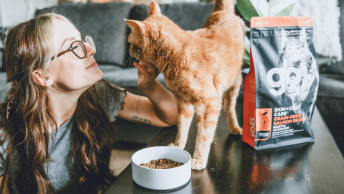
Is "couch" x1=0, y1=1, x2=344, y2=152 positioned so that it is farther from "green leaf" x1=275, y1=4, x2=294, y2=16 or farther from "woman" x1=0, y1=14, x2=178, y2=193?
"green leaf" x1=275, y1=4, x2=294, y2=16

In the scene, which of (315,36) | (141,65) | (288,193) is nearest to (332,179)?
(288,193)

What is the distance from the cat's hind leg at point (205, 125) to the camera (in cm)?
73

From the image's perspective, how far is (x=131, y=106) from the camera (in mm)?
1164

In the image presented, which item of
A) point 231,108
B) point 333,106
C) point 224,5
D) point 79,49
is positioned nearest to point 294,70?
point 231,108

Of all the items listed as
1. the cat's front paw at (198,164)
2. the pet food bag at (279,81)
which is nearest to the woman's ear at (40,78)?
the cat's front paw at (198,164)

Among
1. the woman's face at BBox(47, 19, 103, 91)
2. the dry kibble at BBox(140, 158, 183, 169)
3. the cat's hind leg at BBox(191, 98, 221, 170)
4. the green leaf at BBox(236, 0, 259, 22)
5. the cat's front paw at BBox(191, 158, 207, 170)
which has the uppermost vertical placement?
the green leaf at BBox(236, 0, 259, 22)

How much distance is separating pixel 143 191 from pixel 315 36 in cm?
178

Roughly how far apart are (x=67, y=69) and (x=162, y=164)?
473 mm

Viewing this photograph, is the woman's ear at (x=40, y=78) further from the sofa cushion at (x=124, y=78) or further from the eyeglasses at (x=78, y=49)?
the sofa cushion at (x=124, y=78)

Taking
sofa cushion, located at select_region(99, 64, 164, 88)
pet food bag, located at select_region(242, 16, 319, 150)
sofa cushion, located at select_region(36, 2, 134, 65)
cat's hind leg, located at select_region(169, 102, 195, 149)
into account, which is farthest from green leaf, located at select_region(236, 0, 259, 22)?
sofa cushion, located at select_region(36, 2, 134, 65)

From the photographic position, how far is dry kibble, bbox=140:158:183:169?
627 millimetres

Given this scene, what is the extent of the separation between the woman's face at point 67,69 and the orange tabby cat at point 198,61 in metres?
0.18

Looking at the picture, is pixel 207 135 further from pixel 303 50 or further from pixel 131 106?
pixel 131 106

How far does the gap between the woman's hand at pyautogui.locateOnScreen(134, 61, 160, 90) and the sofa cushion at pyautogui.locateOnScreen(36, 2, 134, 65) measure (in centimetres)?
148
